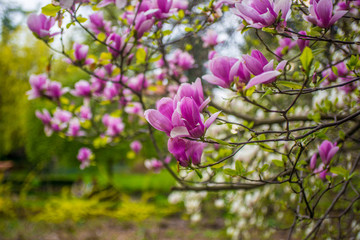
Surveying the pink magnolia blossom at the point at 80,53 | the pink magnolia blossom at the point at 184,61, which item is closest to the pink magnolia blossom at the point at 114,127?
the pink magnolia blossom at the point at 184,61

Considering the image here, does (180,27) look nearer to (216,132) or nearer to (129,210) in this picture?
(216,132)

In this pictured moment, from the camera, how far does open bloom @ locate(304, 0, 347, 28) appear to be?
71 centimetres

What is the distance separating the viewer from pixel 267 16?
69 centimetres

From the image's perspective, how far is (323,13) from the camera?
72 centimetres

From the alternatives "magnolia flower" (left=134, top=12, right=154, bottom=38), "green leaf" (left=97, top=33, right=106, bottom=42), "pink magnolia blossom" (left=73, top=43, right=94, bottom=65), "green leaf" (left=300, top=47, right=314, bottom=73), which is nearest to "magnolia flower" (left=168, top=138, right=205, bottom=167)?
"green leaf" (left=300, top=47, right=314, bottom=73)

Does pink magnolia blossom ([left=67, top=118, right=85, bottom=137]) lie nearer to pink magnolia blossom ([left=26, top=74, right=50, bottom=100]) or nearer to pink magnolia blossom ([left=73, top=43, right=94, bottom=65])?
pink magnolia blossom ([left=26, top=74, right=50, bottom=100])

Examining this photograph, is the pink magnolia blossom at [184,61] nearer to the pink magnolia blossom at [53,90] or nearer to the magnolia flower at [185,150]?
the pink magnolia blossom at [53,90]

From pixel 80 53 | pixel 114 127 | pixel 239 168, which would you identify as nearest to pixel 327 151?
pixel 239 168

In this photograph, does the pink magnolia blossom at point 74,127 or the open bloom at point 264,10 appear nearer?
the open bloom at point 264,10

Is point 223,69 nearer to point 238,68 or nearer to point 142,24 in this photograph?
point 238,68

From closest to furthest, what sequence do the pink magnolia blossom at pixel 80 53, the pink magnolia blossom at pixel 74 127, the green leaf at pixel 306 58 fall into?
the green leaf at pixel 306 58 < the pink magnolia blossom at pixel 80 53 < the pink magnolia blossom at pixel 74 127

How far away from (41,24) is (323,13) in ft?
3.16

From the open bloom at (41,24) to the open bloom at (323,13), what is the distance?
0.90 meters

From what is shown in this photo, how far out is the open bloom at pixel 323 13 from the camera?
706 mm
